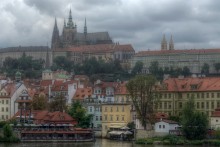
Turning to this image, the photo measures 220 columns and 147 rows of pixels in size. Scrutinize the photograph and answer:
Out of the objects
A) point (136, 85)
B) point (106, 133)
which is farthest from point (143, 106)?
point (106, 133)

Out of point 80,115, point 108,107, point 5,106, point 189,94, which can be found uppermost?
point 189,94

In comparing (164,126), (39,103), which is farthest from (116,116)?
(39,103)

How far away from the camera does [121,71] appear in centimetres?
18825

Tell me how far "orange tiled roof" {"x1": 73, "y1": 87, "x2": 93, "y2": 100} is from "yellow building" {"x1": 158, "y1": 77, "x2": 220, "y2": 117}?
471 inches

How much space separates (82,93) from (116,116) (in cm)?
1464

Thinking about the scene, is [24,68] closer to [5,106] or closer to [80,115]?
[5,106]

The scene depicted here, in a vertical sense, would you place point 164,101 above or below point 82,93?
below

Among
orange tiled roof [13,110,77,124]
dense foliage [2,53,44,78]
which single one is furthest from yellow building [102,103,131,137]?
dense foliage [2,53,44,78]

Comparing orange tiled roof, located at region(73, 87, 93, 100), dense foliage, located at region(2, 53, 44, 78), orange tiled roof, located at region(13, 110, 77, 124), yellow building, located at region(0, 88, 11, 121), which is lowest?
orange tiled roof, located at region(13, 110, 77, 124)

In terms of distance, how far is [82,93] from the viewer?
9238cm

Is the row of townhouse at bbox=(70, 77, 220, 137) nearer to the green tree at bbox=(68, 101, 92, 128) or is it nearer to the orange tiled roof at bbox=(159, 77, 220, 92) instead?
the orange tiled roof at bbox=(159, 77, 220, 92)

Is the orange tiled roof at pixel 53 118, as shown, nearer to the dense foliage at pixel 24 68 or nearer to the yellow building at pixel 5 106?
the yellow building at pixel 5 106

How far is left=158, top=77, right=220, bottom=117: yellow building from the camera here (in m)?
80.8

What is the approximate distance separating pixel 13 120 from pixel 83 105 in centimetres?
1213
